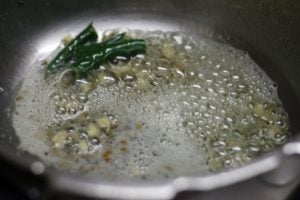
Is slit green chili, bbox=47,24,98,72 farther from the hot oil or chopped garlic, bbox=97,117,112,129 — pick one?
chopped garlic, bbox=97,117,112,129

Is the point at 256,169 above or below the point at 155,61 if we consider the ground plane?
below

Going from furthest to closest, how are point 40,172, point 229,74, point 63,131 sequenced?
point 229,74
point 63,131
point 40,172

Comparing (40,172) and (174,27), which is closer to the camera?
(40,172)

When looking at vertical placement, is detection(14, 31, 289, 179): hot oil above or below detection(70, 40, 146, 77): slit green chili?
below

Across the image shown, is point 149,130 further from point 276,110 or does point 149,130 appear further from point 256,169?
point 256,169

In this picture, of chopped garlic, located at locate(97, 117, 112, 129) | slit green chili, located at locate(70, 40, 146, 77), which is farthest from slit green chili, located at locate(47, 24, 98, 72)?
chopped garlic, located at locate(97, 117, 112, 129)

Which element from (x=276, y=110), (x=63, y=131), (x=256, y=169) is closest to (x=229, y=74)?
(x=276, y=110)

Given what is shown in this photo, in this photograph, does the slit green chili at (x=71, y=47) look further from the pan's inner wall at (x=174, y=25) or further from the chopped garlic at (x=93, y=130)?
the chopped garlic at (x=93, y=130)
